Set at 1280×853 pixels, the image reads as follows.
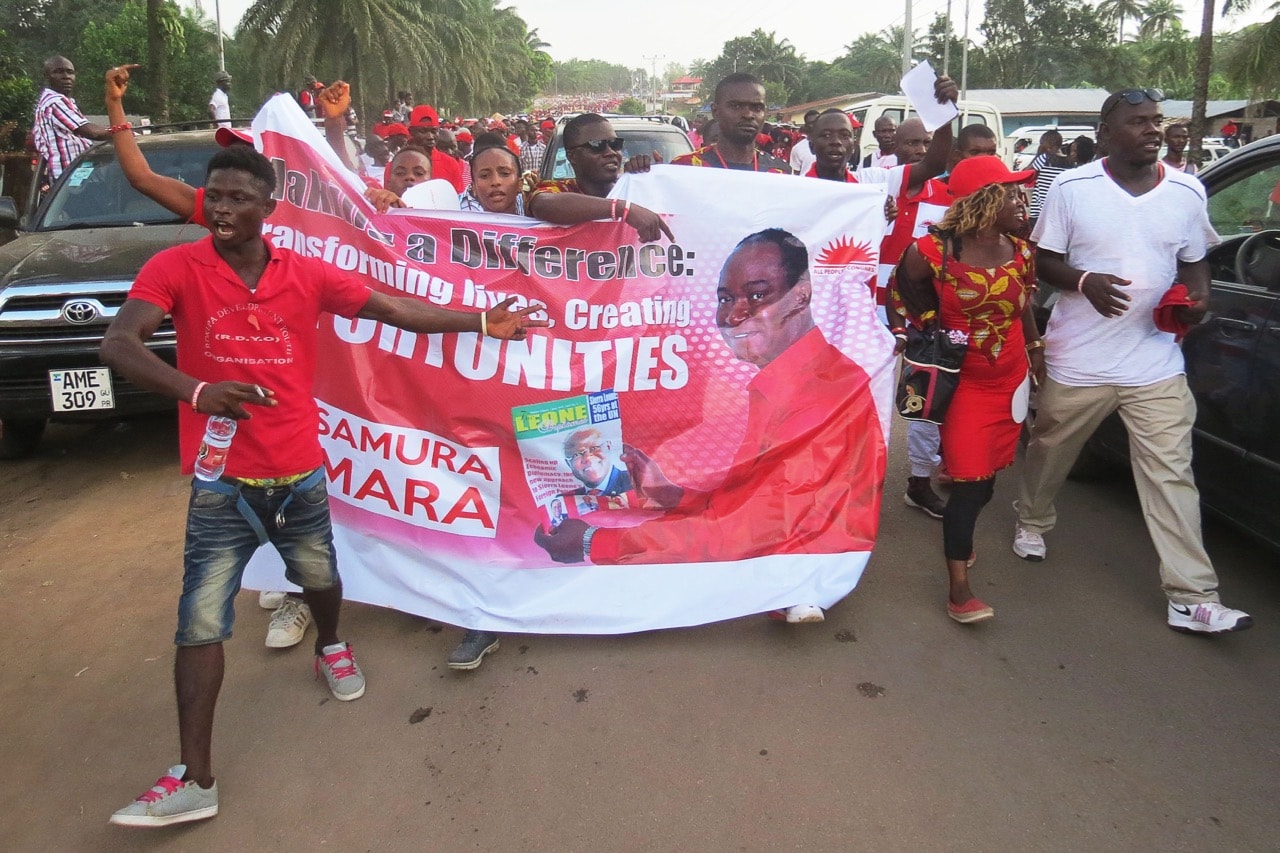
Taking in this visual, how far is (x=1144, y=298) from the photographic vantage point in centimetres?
352

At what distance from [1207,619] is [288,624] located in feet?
11.2

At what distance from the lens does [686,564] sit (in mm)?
3479

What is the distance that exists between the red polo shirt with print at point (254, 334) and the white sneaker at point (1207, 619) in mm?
3131

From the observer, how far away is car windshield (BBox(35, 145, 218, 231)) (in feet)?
20.3

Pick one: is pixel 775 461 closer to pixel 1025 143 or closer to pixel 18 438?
pixel 18 438

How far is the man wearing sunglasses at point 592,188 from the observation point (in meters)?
3.48

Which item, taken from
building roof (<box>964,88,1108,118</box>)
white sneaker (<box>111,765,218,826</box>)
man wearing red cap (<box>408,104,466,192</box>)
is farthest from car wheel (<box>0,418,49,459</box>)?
building roof (<box>964,88,1108,118</box>)

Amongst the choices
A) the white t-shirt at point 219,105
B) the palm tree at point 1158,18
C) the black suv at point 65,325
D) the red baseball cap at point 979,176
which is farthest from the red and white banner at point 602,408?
the palm tree at point 1158,18

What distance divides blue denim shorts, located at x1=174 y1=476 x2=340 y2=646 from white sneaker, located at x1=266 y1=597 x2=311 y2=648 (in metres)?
0.77

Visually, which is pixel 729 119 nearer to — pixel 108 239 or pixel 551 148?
pixel 108 239

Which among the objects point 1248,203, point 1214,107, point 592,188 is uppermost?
point 1214,107

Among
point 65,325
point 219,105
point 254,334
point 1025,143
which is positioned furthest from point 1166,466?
point 1025,143

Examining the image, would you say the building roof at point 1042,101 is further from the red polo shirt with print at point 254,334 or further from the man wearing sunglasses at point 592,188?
the red polo shirt with print at point 254,334

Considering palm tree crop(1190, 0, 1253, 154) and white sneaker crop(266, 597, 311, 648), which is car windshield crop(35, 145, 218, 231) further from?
palm tree crop(1190, 0, 1253, 154)
